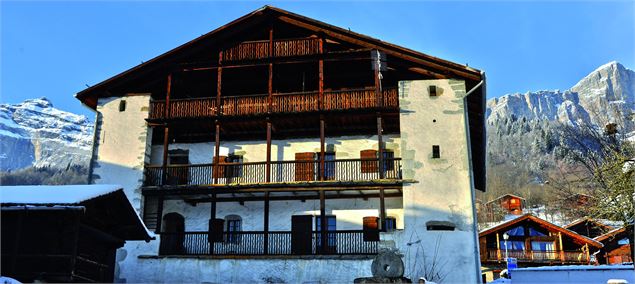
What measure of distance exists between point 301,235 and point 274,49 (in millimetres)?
7776

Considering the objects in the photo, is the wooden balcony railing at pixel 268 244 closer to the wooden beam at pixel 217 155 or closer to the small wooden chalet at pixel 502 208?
the wooden beam at pixel 217 155

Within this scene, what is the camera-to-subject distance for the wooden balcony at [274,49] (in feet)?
82.8

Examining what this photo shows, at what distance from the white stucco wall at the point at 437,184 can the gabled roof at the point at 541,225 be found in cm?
2082

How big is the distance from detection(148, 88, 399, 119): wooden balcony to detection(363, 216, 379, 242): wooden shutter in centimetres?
442

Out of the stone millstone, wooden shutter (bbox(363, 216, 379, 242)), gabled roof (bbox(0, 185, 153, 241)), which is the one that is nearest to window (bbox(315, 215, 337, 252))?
wooden shutter (bbox(363, 216, 379, 242))

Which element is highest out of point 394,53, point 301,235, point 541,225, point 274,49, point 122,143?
point 274,49

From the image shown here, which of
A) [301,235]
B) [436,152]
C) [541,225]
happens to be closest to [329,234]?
[301,235]

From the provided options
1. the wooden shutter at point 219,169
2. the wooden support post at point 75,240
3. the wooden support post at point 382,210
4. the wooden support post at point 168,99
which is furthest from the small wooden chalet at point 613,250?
the wooden support post at point 75,240

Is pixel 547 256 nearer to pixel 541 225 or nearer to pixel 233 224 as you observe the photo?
pixel 541 225

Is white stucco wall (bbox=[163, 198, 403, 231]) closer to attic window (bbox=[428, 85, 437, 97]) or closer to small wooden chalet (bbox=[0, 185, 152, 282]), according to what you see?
attic window (bbox=[428, 85, 437, 97])

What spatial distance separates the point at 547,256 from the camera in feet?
139

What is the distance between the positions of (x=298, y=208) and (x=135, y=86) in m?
9.15

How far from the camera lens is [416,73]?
2489cm

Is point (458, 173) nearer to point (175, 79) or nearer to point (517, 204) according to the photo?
point (175, 79)
